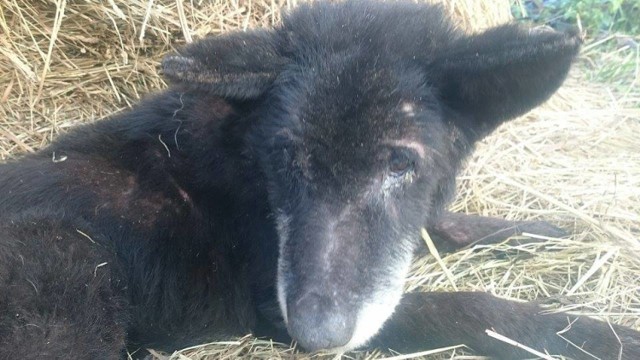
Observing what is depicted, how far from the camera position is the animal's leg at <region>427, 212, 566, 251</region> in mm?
4652

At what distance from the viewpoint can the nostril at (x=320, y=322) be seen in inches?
121

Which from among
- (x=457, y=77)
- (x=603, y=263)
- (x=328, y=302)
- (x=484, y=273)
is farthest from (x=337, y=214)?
(x=603, y=263)

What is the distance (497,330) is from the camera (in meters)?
3.71

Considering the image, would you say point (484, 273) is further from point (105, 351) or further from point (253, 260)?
point (105, 351)

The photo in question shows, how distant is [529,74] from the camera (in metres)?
3.30

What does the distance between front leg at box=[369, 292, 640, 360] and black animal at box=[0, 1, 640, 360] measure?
0.01 meters

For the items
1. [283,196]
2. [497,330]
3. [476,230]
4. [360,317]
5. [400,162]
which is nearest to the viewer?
[360,317]

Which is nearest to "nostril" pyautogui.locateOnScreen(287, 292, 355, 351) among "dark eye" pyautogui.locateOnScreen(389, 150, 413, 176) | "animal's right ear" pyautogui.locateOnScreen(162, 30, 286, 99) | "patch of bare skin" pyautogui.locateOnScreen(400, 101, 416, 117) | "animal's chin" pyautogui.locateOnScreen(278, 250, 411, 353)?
"animal's chin" pyautogui.locateOnScreen(278, 250, 411, 353)

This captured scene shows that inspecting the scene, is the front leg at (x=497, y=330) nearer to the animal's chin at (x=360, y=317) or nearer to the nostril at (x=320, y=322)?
the animal's chin at (x=360, y=317)

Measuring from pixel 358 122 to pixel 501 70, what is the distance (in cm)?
70

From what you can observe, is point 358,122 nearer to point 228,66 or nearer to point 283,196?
point 283,196

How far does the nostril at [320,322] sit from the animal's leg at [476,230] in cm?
165

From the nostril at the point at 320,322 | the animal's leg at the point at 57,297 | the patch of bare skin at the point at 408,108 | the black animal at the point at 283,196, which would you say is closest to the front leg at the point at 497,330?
the black animal at the point at 283,196

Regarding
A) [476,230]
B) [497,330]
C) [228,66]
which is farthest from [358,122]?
[476,230]
